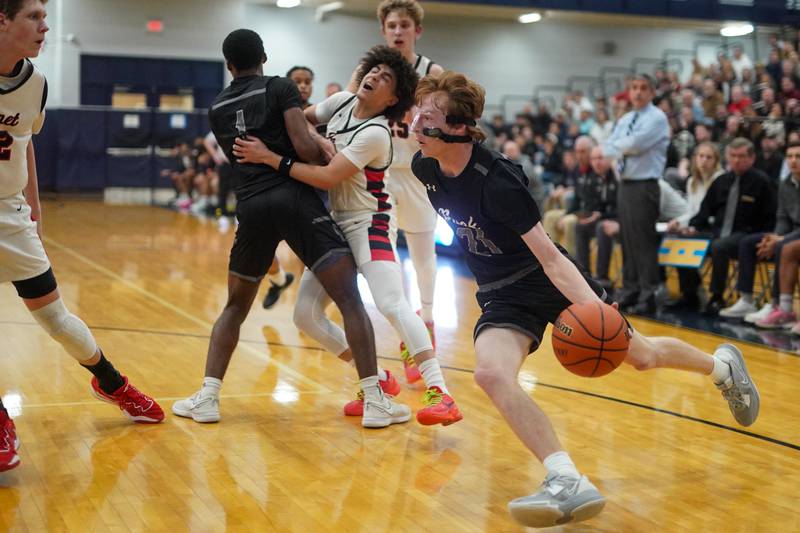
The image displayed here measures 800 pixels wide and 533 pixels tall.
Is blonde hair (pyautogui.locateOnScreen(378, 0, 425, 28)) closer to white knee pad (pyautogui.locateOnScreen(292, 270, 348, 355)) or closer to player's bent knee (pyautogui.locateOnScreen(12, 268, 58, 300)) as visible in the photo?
white knee pad (pyautogui.locateOnScreen(292, 270, 348, 355))

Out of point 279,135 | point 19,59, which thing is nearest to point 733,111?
point 279,135

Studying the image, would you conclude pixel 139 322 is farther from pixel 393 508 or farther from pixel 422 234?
pixel 393 508

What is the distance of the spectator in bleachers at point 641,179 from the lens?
27.4 feet

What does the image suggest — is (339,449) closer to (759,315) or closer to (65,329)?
(65,329)

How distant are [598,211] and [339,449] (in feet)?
21.1

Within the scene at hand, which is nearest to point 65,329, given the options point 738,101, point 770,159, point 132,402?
point 132,402

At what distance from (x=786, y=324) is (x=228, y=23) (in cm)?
1948

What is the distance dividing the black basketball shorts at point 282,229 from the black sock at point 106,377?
717mm

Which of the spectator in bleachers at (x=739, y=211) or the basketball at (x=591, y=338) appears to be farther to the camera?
the spectator in bleachers at (x=739, y=211)

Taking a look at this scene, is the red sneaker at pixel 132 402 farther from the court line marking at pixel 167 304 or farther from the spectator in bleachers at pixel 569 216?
the spectator in bleachers at pixel 569 216

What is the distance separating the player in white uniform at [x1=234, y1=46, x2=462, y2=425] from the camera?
451cm

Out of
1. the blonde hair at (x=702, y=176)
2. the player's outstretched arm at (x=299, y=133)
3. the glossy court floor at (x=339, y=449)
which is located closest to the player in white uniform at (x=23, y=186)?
the glossy court floor at (x=339, y=449)

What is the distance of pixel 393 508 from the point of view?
3.48m

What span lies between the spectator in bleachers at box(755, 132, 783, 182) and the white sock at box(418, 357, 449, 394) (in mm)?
7789
